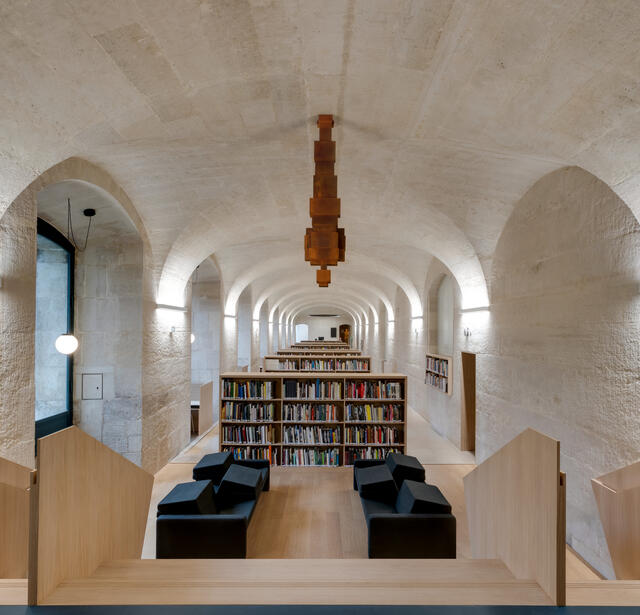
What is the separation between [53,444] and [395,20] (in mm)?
2972

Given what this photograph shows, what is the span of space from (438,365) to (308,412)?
13.3 feet

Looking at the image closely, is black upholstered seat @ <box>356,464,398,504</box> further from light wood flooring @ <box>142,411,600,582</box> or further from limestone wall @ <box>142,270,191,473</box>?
limestone wall @ <box>142,270,191,473</box>

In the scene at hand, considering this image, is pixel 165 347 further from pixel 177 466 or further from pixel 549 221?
pixel 549 221

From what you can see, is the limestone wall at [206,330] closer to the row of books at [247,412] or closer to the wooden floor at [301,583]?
the row of books at [247,412]

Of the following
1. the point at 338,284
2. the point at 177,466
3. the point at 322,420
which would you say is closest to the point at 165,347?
the point at 177,466

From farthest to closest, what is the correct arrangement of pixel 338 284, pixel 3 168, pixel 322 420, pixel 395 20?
pixel 338 284 < pixel 322 420 < pixel 3 168 < pixel 395 20

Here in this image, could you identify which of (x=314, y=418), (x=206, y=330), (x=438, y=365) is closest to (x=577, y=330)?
(x=314, y=418)

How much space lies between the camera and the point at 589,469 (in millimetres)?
4285

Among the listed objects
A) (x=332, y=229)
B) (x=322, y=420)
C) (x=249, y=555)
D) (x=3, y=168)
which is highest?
(x=3, y=168)

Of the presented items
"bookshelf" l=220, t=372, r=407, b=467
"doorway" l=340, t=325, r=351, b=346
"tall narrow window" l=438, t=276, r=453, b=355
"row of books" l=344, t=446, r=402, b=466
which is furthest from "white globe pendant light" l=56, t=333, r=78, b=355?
"doorway" l=340, t=325, r=351, b=346

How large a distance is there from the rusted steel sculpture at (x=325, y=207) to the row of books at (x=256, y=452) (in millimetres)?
3943

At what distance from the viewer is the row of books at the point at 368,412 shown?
705 cm

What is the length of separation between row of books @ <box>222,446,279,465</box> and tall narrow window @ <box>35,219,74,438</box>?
2.45 metres

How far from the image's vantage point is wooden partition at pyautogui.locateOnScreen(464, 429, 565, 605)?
1783mm
